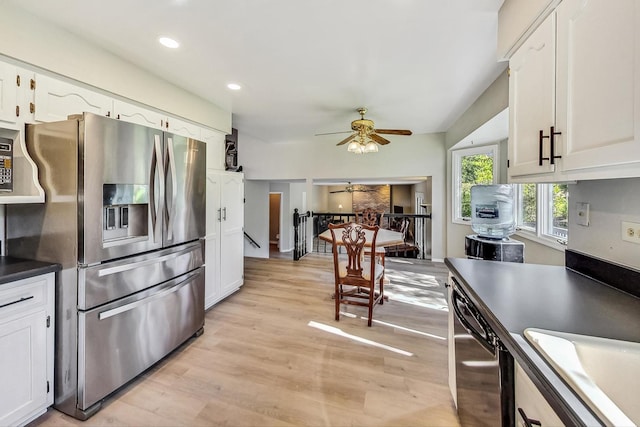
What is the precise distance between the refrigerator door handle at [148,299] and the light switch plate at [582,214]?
9.27 feet

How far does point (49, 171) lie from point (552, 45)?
285 cm

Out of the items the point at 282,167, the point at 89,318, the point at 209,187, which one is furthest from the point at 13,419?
the point at 282,167

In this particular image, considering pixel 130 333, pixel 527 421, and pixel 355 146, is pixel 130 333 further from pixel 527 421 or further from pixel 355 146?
pixel 355 146

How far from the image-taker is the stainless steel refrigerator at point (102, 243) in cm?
158

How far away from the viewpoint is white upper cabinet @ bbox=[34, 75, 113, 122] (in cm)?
177

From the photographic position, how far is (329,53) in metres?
Answer: 2.26

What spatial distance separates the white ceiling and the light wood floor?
2.59 metres

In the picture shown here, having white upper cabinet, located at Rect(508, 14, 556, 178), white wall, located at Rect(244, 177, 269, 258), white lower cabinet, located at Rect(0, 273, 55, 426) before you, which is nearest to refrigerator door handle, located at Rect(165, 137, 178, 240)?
white lower cabinet, located at Rect(0, 273, 55, 426)

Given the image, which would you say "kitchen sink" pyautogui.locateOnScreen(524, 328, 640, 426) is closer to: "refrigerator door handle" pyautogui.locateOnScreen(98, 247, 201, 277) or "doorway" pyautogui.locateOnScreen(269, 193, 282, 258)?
"refrigerator door handle" pyautogui.locateOnScreen(98, 247, 201, 277)

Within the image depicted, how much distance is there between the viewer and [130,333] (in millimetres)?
1828

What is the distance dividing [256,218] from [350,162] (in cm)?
270

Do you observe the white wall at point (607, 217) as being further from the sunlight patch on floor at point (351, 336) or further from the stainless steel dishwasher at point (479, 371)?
the sunlight patch on floor at point (351, 336)

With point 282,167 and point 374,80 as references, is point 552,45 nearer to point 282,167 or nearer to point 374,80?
point 374,80

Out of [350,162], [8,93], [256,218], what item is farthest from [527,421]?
[256,218]
